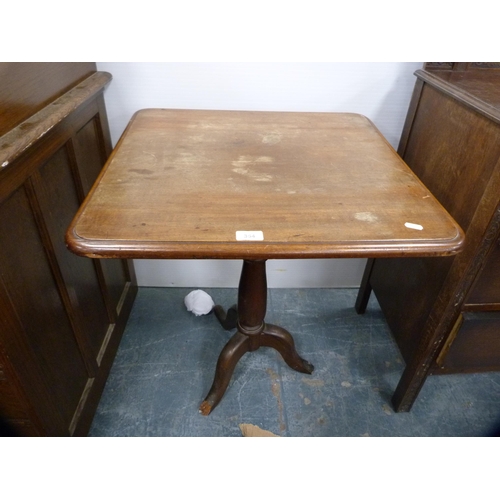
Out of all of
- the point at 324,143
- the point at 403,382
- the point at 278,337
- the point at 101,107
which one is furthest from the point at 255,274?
the point at 101,107

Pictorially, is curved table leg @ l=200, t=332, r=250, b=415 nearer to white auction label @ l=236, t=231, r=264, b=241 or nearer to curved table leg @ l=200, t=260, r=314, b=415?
curved table leg @ l=200, t=260, r=314, b=415

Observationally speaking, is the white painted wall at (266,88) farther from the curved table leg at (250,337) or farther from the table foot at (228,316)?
the table foot at (228,316)

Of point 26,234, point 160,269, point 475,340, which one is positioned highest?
point 26,234

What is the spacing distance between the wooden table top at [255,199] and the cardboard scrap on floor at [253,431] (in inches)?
33.5

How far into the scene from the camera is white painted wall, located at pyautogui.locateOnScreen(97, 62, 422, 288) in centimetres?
137

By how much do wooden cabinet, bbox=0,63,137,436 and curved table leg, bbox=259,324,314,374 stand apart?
629mm

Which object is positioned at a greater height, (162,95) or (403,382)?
(162,95)

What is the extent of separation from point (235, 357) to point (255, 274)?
0.36 meters

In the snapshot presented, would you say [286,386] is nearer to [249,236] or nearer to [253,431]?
[253,431]

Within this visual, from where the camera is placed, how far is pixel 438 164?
117cm

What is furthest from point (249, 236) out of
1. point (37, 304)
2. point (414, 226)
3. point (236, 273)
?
point (236, 273)

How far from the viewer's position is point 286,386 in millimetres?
1484

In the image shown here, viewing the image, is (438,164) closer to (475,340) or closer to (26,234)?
(475,340)

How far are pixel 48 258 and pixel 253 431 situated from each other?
0.88m
